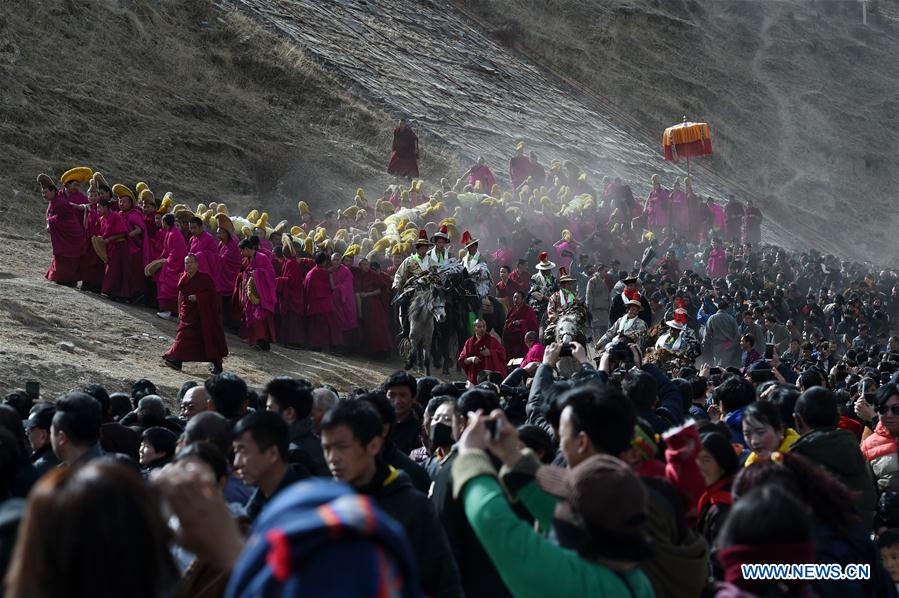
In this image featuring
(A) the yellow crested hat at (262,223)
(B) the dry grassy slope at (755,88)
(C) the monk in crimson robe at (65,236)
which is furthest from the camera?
(B) the dry grassy slope at (755,88)

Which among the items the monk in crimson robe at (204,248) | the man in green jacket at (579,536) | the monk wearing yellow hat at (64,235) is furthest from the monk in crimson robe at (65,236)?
the man in green jacket at (579,536)

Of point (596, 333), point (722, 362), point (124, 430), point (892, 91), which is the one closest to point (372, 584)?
point (124, 430)

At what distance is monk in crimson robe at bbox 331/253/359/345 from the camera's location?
19609 millimetres

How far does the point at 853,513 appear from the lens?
3.95 m

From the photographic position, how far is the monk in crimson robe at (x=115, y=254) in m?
17.6

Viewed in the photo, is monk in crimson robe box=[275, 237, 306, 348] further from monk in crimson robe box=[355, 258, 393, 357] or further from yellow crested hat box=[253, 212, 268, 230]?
yellow crested hat box=[253, 212, 268, 230]

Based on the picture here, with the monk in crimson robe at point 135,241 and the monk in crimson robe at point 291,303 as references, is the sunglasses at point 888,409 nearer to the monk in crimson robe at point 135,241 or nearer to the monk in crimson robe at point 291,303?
the monk in crimson robe at point 135,241

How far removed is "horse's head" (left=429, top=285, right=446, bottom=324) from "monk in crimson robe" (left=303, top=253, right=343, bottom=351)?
167 centimetres

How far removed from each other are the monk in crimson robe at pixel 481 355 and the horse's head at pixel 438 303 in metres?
3.50

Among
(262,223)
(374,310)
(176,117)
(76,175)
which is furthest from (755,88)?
(76,175)

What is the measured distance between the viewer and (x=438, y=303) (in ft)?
61.4

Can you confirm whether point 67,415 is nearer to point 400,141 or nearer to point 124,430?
point 124,430

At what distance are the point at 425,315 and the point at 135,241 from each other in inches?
173

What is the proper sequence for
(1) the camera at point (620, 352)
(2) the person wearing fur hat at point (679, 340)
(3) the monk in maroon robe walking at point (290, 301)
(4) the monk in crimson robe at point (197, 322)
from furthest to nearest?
1. (3) the monk in maroon robe walking at point (290, 301)
2. (4) the monk in crimson robe at point (197, 322)
3. (2) the person wearing fur hat at point (679, 340)
4. (1) the camera at point (620, 352)
